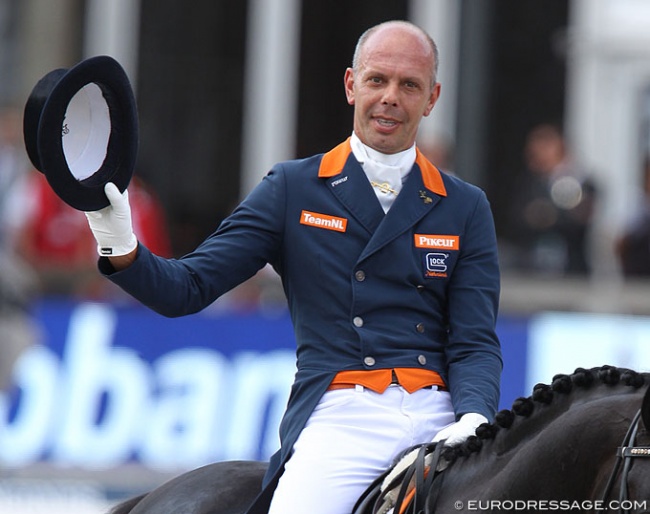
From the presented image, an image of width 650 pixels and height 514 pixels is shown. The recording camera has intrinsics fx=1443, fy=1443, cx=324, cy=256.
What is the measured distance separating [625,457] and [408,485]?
2.36 ft

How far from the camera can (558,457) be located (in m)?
3.58

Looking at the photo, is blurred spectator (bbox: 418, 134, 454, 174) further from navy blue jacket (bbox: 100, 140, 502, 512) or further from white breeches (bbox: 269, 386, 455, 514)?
white breeches (bbox: 269, 386, 455, 514)

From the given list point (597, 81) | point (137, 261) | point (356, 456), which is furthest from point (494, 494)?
point (597, 81)

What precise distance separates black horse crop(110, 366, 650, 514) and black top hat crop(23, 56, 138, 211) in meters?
1.15

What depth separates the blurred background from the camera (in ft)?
35.1

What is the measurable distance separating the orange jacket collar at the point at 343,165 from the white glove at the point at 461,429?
731mm

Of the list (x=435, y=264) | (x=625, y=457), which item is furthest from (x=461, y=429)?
(x=625, y=457)

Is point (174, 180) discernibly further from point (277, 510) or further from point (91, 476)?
point (277, 510)

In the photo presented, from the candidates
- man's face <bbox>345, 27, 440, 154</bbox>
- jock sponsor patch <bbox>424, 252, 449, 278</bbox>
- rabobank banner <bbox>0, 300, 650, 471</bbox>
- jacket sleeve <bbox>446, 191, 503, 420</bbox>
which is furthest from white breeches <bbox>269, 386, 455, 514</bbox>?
rabobank banner <bbox>0, 300, 650, 471</bbox>

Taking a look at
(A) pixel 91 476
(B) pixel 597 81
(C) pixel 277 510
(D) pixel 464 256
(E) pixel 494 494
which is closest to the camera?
(E) pixel 494 494

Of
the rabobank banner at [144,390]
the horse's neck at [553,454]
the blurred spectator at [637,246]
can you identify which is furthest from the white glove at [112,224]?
the blurred spectator at [637,246]

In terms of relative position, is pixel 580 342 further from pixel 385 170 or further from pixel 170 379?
pixel 385 170

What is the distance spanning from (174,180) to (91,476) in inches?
191

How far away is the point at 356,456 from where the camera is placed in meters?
4.11
